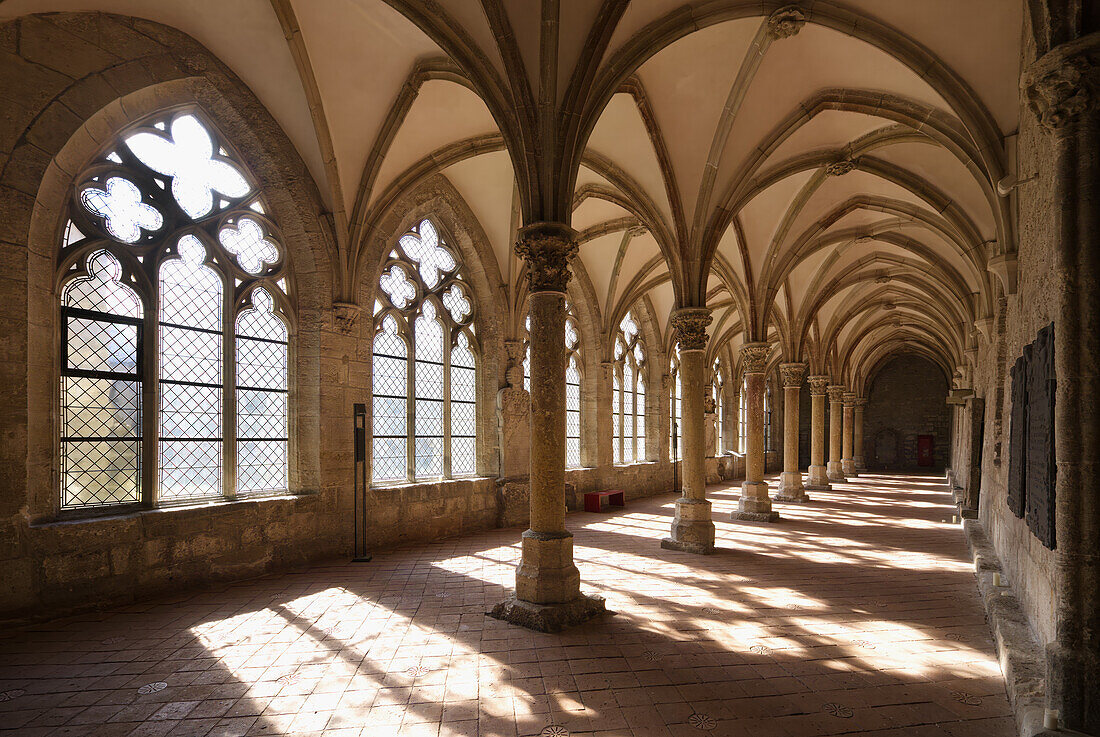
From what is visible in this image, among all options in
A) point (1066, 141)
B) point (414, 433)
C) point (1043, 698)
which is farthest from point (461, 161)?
point (1043, 698)

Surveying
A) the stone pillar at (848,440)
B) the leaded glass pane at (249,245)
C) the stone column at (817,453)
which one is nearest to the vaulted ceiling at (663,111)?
the leaded glass pane at (249,245)

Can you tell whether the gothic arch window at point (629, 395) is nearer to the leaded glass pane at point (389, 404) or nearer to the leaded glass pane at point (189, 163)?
the leaded glass pane at point (389, 404)

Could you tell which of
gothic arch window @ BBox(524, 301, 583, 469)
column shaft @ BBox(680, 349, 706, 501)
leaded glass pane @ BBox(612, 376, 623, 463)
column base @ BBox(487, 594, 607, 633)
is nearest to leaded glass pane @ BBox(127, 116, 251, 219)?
column base @ BBox(487, 594, 607, 633)

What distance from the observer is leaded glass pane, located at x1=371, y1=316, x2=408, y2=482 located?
9.13m

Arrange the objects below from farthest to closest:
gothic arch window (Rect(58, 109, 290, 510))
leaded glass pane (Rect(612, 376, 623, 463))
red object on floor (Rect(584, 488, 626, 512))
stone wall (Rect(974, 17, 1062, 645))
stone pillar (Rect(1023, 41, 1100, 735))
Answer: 1. leaded glass pane (Rect(612, 376, 623, 463))
2. red object on floor (Rect(584, 488, 626, 512))
3. gothic arch window (Rect(58, 109, 290, 510))
4. stone wall (Rect(974, 17, 1062, 645))
5. stone pillar (Rect(1023, 41, 1100, 735))

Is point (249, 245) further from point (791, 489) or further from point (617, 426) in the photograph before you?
point (791, 489)

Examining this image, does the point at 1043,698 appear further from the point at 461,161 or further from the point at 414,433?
the point at 461,161

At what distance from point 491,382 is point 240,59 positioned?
6099 millimetres

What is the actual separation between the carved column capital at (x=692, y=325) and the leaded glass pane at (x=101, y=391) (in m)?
6.69

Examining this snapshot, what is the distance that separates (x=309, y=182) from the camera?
802 cm

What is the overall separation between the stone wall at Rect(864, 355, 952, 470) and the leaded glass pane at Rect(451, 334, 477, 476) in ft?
89.1

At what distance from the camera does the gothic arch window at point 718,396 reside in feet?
74.8

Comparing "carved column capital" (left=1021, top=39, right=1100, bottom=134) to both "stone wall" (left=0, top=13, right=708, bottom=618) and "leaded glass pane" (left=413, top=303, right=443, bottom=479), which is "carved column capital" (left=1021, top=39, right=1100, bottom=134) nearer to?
"stone wall" (left=0, top=13, right=708, bottom=618)

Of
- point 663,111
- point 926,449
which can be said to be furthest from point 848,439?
point 663,111
